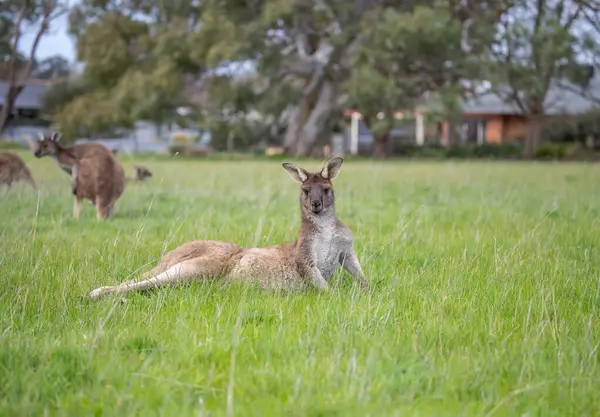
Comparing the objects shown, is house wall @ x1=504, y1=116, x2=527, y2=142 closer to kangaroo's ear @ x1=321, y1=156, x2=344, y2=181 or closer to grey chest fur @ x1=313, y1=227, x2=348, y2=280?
kangaroo's ear @ x1=321, y1=156, x2=344, y2=181

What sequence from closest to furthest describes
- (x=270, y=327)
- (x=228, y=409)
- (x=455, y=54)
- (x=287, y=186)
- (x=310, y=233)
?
(x=228, y=409) < (x=270, y=327) < (x=310, y=233) < (x=287, y=186) < (x=455, y=54)

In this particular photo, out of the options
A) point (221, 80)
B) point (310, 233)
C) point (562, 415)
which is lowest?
point (562, 415)

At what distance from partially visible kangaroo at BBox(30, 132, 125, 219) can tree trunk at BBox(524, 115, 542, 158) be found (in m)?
29.9

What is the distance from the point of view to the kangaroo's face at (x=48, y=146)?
10.2 metres

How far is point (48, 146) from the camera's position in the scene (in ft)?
33.6

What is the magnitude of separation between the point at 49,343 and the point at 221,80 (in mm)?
30139

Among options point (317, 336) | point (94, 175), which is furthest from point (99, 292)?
→ point (94, 175)

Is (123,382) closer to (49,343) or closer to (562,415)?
(49,343)

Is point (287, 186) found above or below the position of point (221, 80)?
below

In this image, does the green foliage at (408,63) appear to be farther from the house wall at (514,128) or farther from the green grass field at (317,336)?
the green grass field at (317,336)

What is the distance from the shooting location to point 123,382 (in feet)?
10.2

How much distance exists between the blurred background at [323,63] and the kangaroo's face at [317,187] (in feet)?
80.0

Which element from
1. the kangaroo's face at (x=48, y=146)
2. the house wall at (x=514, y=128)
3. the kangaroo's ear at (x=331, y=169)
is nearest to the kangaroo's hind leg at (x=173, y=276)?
the kangaroo's ear at (x=331, y=169)

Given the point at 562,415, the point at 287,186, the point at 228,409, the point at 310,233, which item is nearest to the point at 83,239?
the point at 310,233
